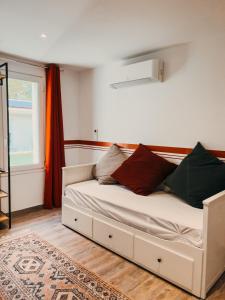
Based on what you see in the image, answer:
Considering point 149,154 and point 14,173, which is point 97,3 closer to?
point 149,154

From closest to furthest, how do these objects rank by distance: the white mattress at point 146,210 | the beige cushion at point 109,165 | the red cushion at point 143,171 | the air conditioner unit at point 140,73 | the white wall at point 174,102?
the white mattress at point 146,210 < the white wall at point 174,102 < the red cushion at point 143,171 < the air conditioner unit at point 140,73 < the beige cushion at point 109,165

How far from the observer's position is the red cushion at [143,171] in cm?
256

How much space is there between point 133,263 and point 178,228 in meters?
0.67

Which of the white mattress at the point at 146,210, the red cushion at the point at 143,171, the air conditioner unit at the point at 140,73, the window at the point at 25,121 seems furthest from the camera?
the window at the point at 25,121

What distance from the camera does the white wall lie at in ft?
7.65

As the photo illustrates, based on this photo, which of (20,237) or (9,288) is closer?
(9,288)

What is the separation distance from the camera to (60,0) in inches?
67.6

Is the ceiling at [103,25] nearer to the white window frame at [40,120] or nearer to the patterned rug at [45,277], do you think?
the white window frame at [40,120]

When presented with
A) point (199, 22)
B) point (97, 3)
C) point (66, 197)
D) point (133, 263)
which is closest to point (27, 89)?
point (66, 197)

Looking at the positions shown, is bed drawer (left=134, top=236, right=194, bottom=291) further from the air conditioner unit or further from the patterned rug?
the air conditioner unit

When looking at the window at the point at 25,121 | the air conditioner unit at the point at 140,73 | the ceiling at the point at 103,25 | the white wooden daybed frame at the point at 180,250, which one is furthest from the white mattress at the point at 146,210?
the ceiling at the point at 103,25

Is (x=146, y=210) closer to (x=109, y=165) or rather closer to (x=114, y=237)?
(x=114, y=237)

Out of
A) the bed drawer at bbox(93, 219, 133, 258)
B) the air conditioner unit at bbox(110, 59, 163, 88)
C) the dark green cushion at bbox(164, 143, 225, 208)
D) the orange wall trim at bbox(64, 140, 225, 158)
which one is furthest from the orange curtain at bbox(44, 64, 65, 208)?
the dark green cushion at bbox(164, 143, 225, 208)

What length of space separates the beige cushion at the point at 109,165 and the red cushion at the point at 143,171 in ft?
0.56
